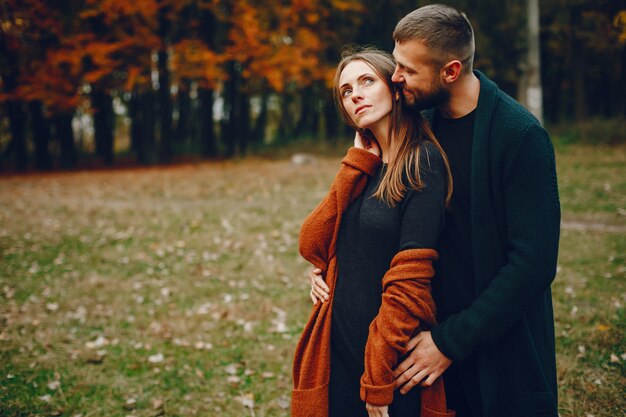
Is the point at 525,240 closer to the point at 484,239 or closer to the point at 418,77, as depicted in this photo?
the point at 484,239

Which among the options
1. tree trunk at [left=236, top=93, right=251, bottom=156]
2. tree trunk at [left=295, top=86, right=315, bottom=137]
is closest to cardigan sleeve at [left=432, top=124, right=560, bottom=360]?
tree trunk at [left=236, top=93, right=251, bottom=156]

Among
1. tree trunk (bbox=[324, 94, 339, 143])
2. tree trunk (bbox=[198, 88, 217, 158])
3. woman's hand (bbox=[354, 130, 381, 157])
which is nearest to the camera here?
woman's hand (bbox=[354, 130, 381, 157])

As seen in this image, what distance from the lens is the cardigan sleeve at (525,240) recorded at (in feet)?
5.51

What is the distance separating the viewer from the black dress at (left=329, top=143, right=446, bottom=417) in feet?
5.93

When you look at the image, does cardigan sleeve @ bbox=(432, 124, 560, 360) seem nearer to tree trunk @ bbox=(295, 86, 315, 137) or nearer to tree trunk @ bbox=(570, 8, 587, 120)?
tree trunk @ bbox=(570, 8, 587, 120)

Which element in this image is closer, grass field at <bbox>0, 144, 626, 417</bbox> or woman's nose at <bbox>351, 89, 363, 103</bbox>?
woman's nose at <bbox>351, 89, 363, 103</bbox>

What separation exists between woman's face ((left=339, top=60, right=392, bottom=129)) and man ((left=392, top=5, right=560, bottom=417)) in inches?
3.9

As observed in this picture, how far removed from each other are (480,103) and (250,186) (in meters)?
12.1

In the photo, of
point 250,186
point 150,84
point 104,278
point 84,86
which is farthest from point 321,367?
point 84,86

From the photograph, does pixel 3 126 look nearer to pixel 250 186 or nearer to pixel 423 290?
pixel 250 186

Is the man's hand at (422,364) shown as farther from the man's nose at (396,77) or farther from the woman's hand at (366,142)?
the man's nose at (396,77)

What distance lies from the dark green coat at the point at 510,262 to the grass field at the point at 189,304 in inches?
84.1

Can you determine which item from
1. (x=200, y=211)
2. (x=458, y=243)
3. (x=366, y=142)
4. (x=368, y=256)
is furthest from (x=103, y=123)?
(x=458, y=243)

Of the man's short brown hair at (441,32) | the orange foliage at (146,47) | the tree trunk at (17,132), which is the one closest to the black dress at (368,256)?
the man's short brown hair at (441,32)
